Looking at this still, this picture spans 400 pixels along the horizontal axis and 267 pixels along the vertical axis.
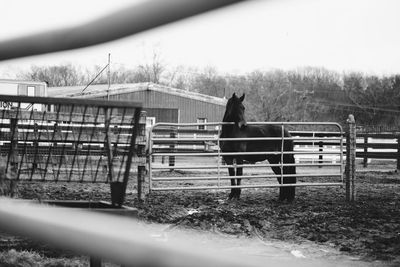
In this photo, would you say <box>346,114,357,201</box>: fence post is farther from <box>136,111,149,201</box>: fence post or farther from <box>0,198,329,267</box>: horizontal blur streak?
<box>0,198,329,267</box>: horizontal blur streak

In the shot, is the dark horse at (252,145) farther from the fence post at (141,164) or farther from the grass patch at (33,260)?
the grass patch at (33,260)

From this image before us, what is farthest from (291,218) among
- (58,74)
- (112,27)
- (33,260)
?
(112,27)

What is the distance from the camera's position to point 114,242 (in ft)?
1.51

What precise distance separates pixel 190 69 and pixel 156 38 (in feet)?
0.39

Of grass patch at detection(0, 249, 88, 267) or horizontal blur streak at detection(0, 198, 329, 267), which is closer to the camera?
horizontal blur streak at detection(0, 198, 329, 267)

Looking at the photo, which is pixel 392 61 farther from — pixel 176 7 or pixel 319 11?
pixel 176 7

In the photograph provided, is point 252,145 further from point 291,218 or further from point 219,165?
point 291,218

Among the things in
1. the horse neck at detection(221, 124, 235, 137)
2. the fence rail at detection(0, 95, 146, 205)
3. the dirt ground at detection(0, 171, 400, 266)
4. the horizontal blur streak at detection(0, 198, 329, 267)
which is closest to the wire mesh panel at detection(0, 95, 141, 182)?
the fence rail at detection(0, 95, 146, 205)

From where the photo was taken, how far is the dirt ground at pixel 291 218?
405 centimetres

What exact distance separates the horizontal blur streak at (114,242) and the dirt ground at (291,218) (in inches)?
65.9

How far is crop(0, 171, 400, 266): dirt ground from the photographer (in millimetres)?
4047

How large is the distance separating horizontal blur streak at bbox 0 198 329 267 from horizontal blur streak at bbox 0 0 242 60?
18 centimetres

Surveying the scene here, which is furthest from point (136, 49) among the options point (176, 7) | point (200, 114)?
point (200, 114)

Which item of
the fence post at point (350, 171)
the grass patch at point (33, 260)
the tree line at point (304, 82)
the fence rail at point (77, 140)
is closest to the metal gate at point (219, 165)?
the fence post at point (350, 171)
